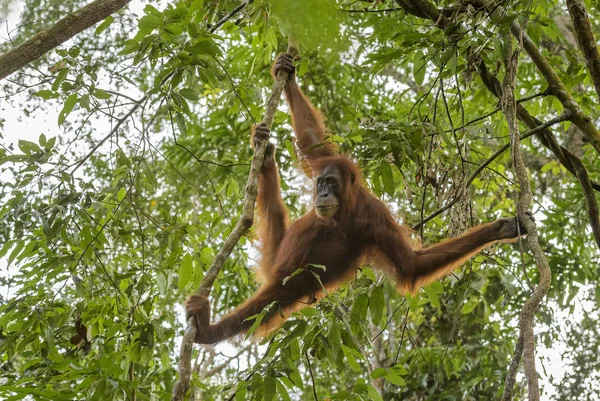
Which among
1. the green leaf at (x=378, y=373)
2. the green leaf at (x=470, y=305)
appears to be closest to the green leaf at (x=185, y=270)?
the green leaf at (x=378, y=373)

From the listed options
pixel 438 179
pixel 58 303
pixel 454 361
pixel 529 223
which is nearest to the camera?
pixel 529 223

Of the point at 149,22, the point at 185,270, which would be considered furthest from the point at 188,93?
the point at 185,270

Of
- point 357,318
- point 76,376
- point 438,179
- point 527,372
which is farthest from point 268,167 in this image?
point 527,372

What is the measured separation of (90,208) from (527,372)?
8.20ft

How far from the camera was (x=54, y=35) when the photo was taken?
103 inches

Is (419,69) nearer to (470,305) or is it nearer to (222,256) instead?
(222,256)

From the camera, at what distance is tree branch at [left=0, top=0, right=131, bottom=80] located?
8.21 ft

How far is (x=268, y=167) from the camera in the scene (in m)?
4.45

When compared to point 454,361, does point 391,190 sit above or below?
above

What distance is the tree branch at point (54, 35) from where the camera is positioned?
8.21 feet

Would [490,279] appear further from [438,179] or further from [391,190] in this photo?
[391,190]

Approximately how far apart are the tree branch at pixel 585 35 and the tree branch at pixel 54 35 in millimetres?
2282

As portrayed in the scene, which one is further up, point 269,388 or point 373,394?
point 269,388

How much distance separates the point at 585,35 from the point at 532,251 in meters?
1.63
